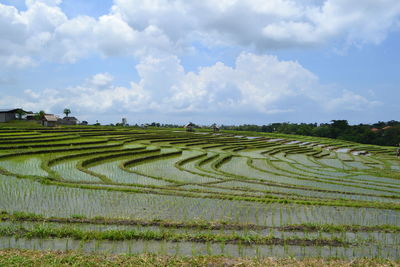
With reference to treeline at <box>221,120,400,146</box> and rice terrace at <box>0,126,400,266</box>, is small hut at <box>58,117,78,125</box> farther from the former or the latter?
treeline at <box>221,120,400,146</box>

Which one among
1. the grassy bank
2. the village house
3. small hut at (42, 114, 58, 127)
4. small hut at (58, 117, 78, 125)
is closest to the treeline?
small hut at (58, 117, 78, 125)

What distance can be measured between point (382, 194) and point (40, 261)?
11.1m

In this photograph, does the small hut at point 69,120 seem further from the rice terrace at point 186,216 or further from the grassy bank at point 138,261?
the grassy bank at point 138,261

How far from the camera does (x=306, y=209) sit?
7.72 m

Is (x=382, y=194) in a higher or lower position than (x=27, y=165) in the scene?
lower

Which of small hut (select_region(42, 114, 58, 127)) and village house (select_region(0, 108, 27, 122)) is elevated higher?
village house (select_region(0, 108, 27, 122))

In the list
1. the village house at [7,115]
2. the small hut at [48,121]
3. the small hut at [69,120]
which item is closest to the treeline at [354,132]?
the small hut at [69,120]

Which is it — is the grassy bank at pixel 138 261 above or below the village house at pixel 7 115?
below

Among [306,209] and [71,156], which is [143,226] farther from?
[71,156]

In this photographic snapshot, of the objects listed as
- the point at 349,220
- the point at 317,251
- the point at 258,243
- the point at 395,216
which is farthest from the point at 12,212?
the point at 395,216

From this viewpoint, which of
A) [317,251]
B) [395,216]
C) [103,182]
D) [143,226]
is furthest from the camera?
[103,182]

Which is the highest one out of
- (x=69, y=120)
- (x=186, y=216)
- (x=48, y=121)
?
(x=69, y=120)

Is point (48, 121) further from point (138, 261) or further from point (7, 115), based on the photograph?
point (138, 261)

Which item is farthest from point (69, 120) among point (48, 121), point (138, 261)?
point (138, 261)
